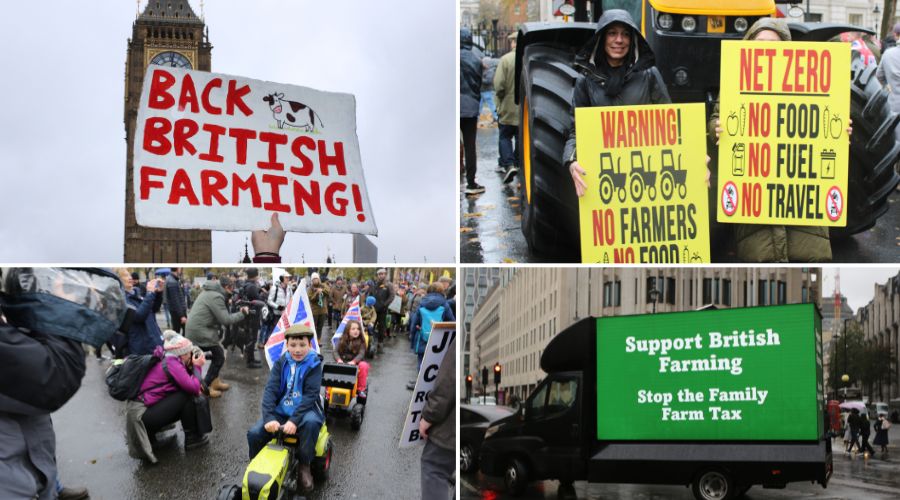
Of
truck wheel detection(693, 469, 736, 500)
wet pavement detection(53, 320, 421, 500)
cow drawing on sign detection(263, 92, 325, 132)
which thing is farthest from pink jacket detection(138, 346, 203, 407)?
truck wheel detection(693, 469, 736, 500)

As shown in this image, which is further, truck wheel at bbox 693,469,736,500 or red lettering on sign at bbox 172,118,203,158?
truck wheel at bbox 693,469,736,500

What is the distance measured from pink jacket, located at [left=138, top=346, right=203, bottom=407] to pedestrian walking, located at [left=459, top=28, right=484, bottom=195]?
259 centimetres

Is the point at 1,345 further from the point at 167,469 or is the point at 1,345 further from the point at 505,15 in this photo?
the point at 505,15

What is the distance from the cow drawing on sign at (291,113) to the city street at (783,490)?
9.12 feet

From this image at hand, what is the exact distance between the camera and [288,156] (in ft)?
20.2

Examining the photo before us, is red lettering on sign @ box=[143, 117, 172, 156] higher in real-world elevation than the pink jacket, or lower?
higher

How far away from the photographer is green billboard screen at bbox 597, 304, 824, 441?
6828 millimetres

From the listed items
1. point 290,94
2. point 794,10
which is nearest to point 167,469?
point 290,94

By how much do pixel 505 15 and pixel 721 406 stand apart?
3.33 meters

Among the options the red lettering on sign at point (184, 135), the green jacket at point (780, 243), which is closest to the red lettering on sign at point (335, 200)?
the red lettering on sign at point (184, 135)

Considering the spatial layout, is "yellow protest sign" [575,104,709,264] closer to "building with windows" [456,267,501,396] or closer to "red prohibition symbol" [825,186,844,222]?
"building with windows" [456,267,501,396]

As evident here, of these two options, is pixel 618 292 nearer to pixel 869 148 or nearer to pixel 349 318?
pixel 349 318

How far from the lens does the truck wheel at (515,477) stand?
7.19 m

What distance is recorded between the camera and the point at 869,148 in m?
6.94
